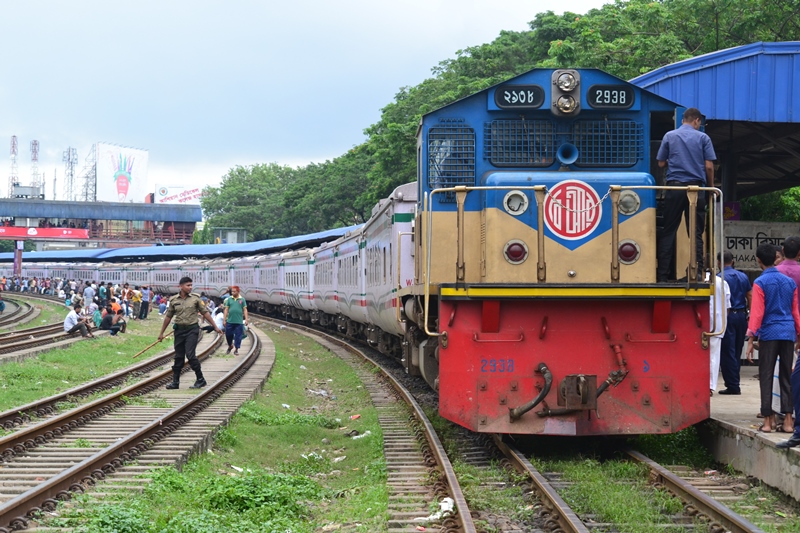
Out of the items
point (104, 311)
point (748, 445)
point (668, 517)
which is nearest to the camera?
point (668, 517)

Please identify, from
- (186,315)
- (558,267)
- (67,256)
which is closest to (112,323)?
(186,315)

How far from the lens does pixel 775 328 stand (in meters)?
7.49

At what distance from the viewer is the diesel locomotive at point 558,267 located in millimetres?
7789

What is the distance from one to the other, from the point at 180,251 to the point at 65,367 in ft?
170

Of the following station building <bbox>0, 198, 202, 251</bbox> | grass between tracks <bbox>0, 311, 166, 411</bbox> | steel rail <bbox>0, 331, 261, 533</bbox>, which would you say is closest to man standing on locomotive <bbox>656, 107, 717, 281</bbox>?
steel rail <bbox>0, 331, 261, 533</bbox>

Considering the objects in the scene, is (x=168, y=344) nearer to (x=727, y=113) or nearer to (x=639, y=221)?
(x=727, y=113)

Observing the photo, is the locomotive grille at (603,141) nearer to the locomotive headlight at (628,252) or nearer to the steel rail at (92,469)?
the locomotive headlight at (628,252)

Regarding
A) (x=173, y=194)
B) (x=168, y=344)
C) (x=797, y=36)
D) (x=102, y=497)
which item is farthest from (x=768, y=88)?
(x=173, y=194)

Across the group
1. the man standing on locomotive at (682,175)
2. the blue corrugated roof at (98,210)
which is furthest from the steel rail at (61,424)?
the blue corrugated roof at (98,210)

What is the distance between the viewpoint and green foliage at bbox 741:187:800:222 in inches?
883

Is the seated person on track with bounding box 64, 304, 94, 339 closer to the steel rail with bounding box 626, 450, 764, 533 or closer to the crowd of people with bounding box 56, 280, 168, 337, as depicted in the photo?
the crowd of people with bounding box 56, 280, 168, 337

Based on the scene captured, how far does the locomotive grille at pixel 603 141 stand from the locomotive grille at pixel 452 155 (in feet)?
3.36

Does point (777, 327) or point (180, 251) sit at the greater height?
point (180, 251)

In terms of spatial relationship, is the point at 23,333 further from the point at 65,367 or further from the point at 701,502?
the point at 701,502
